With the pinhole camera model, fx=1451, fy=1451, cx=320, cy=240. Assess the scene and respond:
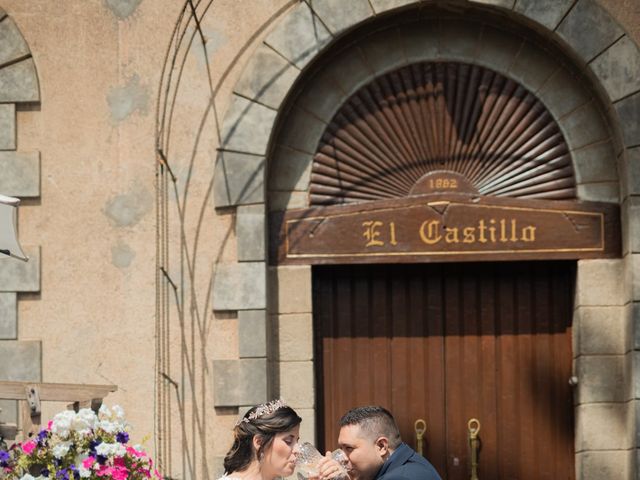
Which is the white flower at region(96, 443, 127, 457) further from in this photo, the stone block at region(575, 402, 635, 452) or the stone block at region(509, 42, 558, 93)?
the stone block at region(509, 42, 558, 93)

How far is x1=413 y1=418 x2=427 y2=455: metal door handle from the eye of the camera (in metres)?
11.1

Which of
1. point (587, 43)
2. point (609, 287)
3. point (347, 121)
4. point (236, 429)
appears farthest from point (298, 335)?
point (236, 429)

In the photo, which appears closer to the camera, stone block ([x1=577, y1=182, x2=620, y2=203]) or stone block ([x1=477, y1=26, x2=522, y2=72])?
stone block ([x1=577, y1=182, x2=620, y2=203])

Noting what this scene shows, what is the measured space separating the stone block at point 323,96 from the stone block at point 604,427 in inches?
117

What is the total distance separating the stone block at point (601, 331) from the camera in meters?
10.9

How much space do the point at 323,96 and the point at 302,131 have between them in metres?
0.32

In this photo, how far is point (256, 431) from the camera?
6930 mm

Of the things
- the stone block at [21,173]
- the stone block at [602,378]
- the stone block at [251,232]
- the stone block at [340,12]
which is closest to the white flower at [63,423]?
the stone block at [251,232]

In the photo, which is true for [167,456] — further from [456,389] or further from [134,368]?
[456,389]

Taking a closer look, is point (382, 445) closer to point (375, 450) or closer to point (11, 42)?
point (375, 450)

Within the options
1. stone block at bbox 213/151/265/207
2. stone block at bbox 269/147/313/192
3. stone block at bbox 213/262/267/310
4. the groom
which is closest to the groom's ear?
the groom

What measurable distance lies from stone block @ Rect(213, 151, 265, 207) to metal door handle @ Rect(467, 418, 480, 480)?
237cm

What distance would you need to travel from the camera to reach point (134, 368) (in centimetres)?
1089

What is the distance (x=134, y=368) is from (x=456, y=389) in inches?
97.8
